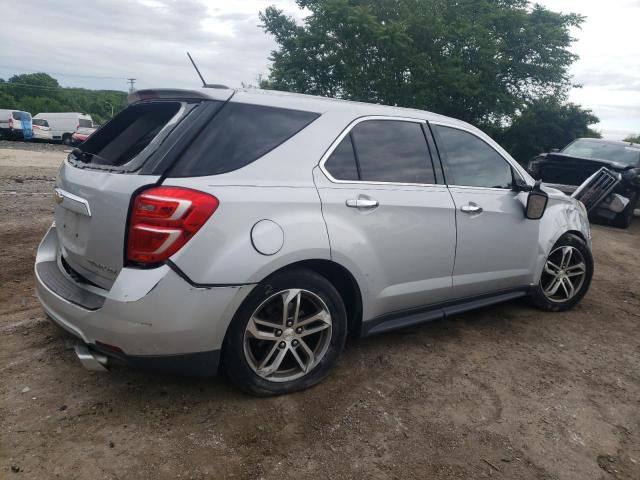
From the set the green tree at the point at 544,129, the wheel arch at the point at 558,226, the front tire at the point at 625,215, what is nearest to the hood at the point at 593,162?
the front tire at the point at 625,215

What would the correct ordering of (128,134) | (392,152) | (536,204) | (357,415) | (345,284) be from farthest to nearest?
(536,204) → (392,152) → (345,284) → (128,134) → (357,415)

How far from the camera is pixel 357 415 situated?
276cm

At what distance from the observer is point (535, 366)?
3.54 meters

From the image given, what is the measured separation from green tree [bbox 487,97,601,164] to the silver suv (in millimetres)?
19215

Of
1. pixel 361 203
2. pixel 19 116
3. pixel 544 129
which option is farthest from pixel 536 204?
pixel 19 116

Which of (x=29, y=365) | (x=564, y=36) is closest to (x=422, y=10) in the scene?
(x=564, y=36)

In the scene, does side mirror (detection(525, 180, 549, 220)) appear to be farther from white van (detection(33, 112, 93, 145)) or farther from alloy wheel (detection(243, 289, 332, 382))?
white van (detection(33, 112, 93, 145))

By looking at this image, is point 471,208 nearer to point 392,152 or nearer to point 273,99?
point 392,152

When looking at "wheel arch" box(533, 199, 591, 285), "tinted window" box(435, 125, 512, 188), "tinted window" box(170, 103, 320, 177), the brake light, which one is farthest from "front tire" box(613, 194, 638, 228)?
the brake light

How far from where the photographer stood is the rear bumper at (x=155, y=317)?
2.35m

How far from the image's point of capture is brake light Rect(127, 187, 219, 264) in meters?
2.36

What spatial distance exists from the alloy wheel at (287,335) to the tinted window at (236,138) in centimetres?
75

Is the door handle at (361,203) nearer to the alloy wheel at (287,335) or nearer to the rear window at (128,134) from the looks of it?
the alloy wheel at (287,335)

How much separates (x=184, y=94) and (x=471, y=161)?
2.18m
